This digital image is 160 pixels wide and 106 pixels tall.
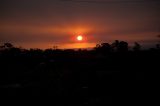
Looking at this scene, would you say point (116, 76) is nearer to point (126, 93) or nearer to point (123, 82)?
point (123, 82)

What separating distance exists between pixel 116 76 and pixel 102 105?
739cm

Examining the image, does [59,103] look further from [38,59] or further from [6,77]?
[38,59]

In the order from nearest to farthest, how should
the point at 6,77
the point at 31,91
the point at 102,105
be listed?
1. the point at 102,105
2. the point at 31,91
3. the point at 6,77

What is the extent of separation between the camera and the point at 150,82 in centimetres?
1677

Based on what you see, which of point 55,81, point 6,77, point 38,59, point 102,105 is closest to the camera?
point 102,105

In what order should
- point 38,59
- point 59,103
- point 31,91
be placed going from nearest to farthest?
point 59,103
point 31,91
point 38,59

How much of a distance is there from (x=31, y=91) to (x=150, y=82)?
9475mm

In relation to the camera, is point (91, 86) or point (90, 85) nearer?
point (91, 86)

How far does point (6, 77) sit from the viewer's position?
73.5 ft

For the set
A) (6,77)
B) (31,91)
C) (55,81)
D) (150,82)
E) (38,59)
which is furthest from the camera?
(38,59)

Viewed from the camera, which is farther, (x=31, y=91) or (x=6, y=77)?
(x=6, y=77)

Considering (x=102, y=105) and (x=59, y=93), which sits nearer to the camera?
(x=102, y=105)

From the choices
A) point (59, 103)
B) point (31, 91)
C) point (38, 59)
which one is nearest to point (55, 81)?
point (31, 91)

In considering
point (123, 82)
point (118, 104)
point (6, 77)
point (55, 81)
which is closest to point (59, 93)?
point (55, 81)
